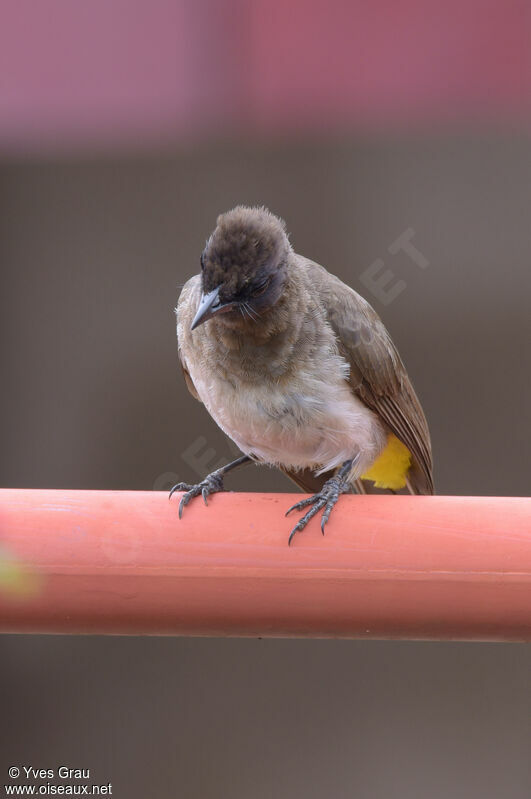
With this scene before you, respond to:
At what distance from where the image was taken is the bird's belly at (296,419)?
2781 mm

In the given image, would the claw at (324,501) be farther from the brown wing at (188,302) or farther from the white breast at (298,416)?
the brown wing at (188,302)

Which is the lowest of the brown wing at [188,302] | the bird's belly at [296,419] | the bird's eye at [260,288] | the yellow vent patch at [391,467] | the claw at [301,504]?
the claw at [301,504]

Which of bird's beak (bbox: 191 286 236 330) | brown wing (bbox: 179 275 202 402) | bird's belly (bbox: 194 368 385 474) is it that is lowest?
bird's belly (bbox: 194 368 385 474)

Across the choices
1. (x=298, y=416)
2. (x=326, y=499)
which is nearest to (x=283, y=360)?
(x=298, y=416)

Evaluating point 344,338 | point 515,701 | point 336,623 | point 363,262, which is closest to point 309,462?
point 344,338

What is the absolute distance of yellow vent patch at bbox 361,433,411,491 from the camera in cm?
323

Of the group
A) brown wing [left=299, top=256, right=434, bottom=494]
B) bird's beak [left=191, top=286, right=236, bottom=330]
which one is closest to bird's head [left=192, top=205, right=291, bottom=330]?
bird's beak [left=191, top=286, right=236, bottom=330]

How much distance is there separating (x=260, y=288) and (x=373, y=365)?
51 centimetres

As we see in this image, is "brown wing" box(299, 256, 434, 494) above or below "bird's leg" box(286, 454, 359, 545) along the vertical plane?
above

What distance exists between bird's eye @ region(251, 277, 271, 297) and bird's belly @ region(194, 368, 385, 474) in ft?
0.86

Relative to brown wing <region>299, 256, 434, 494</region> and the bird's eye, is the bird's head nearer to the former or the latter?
the bird's eye

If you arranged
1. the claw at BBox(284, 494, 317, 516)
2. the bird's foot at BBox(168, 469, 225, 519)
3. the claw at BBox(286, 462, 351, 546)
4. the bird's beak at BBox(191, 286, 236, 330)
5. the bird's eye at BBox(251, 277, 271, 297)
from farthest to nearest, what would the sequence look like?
the bird's eye at BBox(251, 277, 271, 297)
the bird's beak at BBox(191, 286, 236, 330)
the bird's foot at BBox(168, 469, 225, 519)
the claw at BBox(284, 494, 317, 516)
the claw at BBox(286, 462, 351, 546)

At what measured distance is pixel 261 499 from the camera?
207 centimetres

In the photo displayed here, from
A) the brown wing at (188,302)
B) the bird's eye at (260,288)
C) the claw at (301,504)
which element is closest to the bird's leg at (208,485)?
the claw at (301,504)
